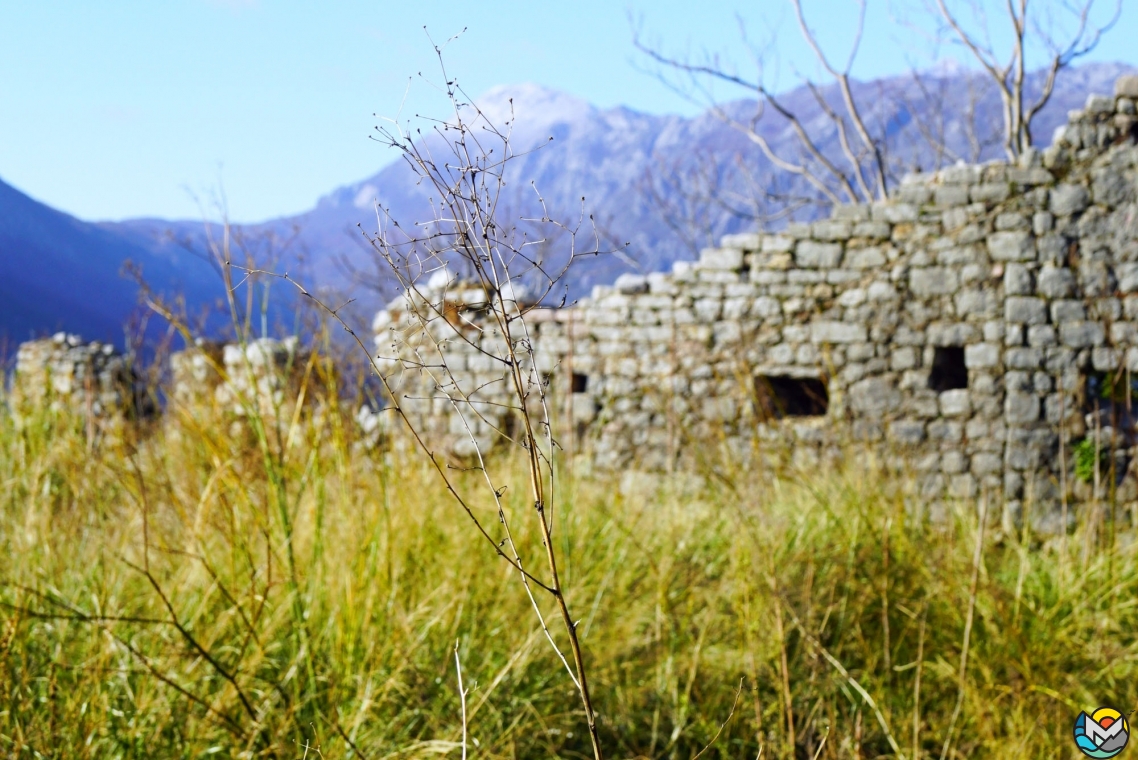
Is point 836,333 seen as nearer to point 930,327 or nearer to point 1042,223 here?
point 930,327

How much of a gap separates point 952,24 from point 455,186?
1080cm

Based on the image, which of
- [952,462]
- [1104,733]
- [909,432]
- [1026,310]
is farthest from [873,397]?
[1104,733]

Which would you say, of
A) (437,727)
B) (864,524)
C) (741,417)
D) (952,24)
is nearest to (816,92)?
(952,24)

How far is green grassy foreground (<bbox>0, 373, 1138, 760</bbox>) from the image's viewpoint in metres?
2.53

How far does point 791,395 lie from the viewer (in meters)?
7.32

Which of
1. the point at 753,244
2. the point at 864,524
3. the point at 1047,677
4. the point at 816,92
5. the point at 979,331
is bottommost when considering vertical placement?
the point at 1047,677

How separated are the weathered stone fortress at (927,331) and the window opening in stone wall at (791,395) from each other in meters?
0.02

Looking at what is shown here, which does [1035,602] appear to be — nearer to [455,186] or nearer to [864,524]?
[864,524]

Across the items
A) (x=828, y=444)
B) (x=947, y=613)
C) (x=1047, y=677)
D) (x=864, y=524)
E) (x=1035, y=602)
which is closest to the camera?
(x=1047, y=677)

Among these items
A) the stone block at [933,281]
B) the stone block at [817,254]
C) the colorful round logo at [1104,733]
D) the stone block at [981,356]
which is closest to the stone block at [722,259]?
the stone block at [817,254]

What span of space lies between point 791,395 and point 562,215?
6.12 meters

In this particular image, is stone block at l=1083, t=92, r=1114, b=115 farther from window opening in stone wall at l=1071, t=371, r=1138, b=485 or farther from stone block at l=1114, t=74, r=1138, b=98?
window opening in stone wall at l=1071, t=371, r=1138, b=485

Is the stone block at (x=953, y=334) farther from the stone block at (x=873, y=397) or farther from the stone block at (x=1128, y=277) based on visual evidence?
the stone block at (x=1128, y=277)

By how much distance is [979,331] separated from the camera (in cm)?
646
